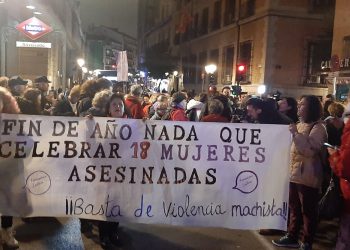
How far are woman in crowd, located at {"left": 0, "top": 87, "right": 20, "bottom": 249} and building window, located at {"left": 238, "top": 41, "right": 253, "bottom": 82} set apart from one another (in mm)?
24659

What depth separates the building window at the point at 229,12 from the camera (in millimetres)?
32844

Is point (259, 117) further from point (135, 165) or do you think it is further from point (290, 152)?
point (135, 165)

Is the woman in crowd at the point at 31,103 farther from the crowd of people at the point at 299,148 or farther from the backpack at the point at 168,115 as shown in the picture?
the backpack at the point at 168,115

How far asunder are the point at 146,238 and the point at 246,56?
1005 inches

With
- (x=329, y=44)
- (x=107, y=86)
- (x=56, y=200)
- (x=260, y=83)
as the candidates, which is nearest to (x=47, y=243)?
(x=56, y=200)

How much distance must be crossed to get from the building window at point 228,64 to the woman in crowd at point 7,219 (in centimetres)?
2809

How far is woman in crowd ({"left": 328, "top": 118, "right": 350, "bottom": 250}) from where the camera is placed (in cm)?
413

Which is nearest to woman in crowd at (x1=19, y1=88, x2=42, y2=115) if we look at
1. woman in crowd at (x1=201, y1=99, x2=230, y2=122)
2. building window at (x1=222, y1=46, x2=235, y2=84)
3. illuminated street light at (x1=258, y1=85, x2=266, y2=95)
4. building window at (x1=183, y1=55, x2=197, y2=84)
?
woman in crowd at (x1=201, y1=99, x2=230, y2=122)

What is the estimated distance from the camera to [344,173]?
416 cm

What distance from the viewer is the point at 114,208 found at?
194 inches

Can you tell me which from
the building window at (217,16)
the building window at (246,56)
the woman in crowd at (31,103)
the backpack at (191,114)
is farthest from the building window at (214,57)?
the woman in crowd at (31,103)

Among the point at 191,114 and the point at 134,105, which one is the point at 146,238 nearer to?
the point at 134,105

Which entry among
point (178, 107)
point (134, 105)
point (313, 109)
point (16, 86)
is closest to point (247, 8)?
point (134, 105)

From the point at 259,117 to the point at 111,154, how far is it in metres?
2.07
